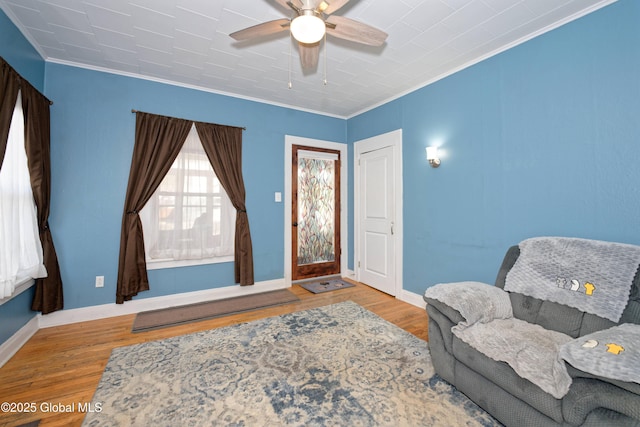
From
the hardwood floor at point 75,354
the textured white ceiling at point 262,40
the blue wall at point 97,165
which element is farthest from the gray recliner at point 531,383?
the blue wall at point 97,165

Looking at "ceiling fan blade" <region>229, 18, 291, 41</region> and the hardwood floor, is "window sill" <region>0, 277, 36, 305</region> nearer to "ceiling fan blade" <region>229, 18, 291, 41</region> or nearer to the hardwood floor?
the hardwood floor

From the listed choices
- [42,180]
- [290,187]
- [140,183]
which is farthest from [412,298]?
[42,180]

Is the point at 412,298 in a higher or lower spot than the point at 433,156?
lower

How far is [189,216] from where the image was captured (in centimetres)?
346

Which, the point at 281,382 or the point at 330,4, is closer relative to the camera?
the point at 330,4

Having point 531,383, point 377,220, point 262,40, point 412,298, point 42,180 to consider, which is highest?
point 262,40

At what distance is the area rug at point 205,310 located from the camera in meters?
2.91

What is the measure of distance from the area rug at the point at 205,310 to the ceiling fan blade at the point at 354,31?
9.77ft

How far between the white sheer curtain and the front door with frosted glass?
2843mm

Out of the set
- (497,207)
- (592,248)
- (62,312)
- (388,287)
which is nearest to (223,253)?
(62,312)

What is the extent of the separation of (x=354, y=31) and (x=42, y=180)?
121 inches

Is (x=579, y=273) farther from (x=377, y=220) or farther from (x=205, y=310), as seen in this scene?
(x=205, y=310)

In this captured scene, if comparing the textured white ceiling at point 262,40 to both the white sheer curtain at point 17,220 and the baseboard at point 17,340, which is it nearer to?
the white sheer curtain at point 17,220

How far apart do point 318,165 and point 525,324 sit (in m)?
3.47
